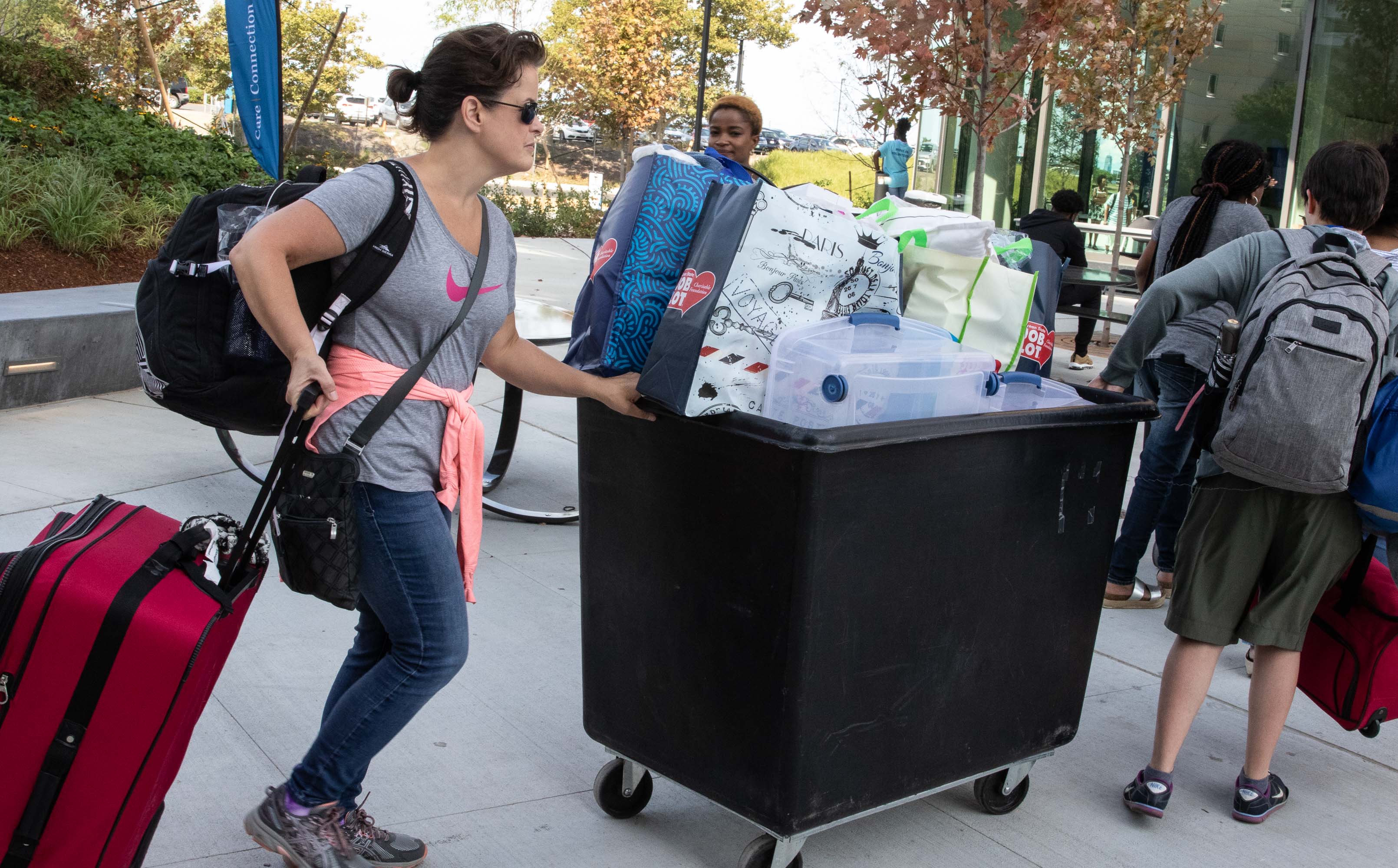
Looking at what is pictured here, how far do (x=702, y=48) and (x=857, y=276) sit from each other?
14.3m

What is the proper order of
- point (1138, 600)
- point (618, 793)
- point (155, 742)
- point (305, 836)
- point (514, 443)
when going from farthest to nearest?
point (514, 443) → point (1138, 600) → point (618, 793) → point (305, 836) → point (155, 742)

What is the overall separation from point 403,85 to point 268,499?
2.76 feet

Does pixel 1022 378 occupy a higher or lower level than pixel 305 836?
higher

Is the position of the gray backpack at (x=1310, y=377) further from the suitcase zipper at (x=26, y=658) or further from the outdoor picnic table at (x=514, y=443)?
the outdoor picnic table at (x=514, y=443)

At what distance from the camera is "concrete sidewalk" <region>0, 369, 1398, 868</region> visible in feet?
8.95

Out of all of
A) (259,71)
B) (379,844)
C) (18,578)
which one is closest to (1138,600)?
(379,844)

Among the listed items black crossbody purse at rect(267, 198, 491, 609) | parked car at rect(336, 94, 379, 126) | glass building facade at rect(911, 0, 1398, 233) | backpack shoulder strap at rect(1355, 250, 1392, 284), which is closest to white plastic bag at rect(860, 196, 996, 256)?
backpack shoulder strap at rect(1355, 250, 1392, 284)

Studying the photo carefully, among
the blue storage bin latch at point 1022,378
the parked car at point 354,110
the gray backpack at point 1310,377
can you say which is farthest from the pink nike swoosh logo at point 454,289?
the parked car at point 354,110

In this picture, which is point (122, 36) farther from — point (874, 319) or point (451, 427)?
point (874, 319)

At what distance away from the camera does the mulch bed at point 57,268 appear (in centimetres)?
714

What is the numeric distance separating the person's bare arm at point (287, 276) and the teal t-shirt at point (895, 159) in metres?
10.6

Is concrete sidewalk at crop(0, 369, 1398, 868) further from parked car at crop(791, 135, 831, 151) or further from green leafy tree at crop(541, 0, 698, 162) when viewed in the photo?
parked car at crop(791, 135, 831, 151)

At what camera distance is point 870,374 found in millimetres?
2396

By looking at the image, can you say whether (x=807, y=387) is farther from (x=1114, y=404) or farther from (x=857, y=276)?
(x=1114, y=404)
